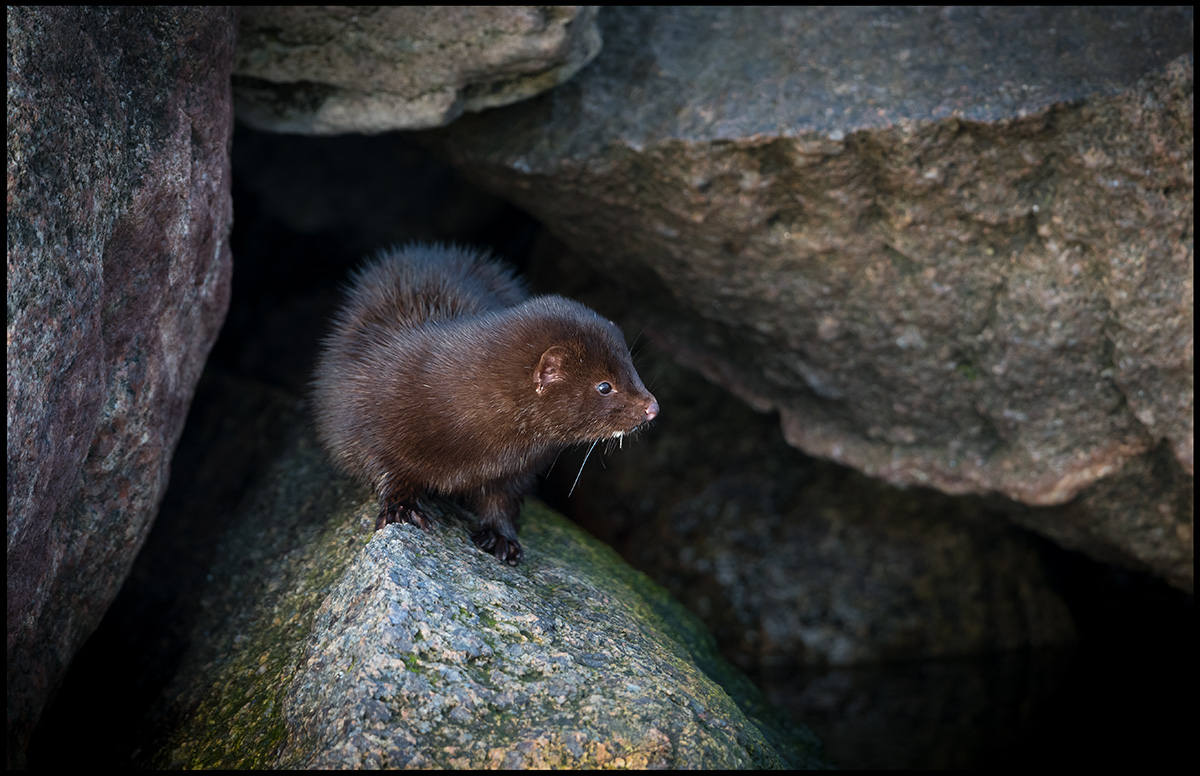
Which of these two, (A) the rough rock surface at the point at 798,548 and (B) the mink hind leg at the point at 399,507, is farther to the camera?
(A) the rough rock surface at the point at 798,548

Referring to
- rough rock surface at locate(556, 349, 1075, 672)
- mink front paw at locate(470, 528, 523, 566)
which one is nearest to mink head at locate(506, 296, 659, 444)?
mink front paw at locate(470, 528, 523, 566)

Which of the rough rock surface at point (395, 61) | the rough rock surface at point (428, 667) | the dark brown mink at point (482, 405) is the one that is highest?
the rough rock surface at point (395, 61)

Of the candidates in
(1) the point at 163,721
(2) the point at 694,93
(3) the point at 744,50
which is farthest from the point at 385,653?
(3) the point at 744,50

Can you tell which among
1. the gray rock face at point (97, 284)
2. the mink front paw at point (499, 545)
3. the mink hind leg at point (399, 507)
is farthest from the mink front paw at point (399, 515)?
the gray rock face at point (97, 284)

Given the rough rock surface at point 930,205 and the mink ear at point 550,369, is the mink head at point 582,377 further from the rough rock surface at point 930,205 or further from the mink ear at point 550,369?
the rough rock surface at point 930,205

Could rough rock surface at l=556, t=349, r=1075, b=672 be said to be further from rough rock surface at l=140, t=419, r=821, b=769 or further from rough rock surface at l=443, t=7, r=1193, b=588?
rough rock surface at l=140, t=419, r=821, b=769

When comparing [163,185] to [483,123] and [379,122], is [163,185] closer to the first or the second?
[379,122]
